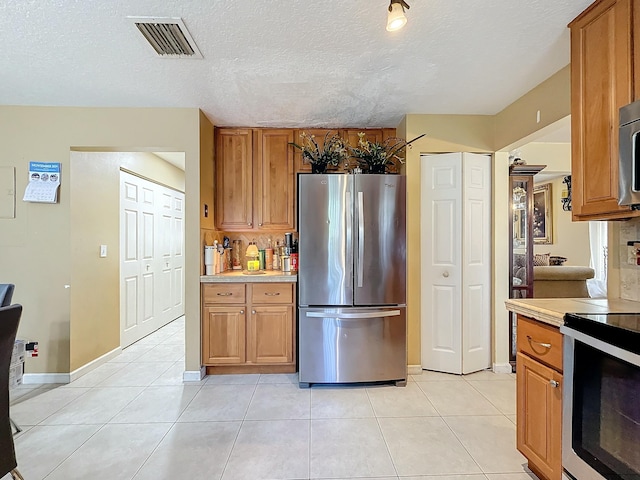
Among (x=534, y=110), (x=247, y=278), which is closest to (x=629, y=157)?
(x=534, y=110)

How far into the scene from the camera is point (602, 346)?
114 cm

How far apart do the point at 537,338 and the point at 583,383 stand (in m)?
0.28

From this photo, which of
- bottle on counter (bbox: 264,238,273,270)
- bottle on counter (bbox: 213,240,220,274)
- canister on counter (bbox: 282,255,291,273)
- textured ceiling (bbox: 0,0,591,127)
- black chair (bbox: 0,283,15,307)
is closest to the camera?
textured ceiling (bbox: 0,0,591,127)

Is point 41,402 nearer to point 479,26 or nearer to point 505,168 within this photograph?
point 479,26

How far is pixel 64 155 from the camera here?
275 cm

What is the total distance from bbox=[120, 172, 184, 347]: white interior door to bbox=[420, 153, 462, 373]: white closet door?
336 centimetres

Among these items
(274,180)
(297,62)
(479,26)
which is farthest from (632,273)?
(274,180)

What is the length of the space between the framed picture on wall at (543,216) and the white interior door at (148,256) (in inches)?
267

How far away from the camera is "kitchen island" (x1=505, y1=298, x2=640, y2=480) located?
1.39 metres

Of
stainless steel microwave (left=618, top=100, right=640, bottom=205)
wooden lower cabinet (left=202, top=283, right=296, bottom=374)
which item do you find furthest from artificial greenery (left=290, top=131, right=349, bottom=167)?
stainless steel microwave (left=618, top=100, right=640, bottom=205)

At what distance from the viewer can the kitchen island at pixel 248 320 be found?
284cm

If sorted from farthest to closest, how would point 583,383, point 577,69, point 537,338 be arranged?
point 577,69
point 537,338
point 583,383

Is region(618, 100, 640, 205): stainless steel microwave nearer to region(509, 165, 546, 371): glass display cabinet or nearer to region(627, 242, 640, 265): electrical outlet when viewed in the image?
region(627, 242, 640, 265): electrical outlet

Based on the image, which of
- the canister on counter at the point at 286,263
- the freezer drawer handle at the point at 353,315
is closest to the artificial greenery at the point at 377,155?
the canister on counter at the point at 286,263
